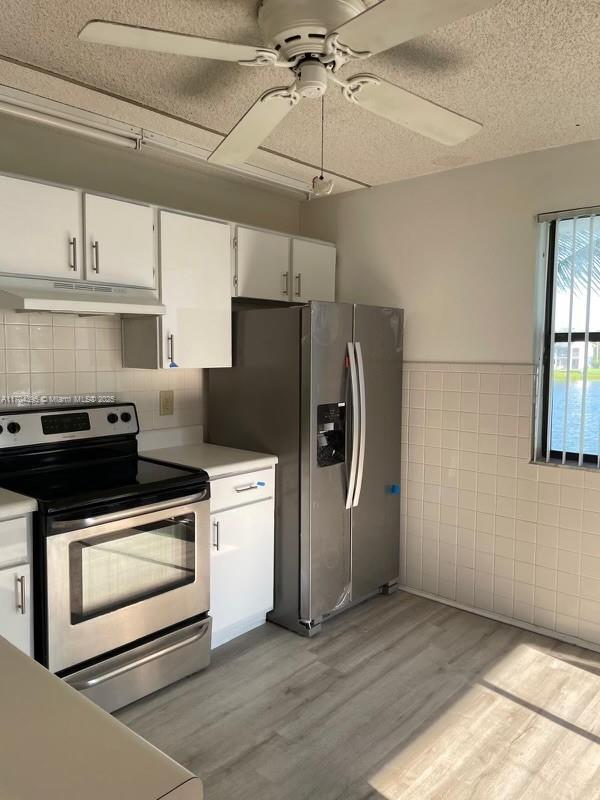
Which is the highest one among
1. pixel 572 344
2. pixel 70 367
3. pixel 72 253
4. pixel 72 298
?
pixel 72 253

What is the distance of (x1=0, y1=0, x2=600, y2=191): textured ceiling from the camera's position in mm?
1794

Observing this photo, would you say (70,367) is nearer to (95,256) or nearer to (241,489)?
(95,256)

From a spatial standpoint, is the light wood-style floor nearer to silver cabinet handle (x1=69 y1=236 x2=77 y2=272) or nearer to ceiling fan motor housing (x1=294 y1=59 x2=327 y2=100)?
silver cabinet handle (x1=69 y1=236 x2=77 y2=272)

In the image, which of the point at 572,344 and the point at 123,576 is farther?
the point at 572,344

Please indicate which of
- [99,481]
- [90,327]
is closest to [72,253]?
[90,327]

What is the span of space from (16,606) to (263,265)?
2.06 metres

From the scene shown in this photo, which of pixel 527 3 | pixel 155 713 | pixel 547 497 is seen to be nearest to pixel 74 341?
pixel 155 713

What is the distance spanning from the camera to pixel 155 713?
2.42 metres

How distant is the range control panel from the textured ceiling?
1335mm

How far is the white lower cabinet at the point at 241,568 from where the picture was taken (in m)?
2.86

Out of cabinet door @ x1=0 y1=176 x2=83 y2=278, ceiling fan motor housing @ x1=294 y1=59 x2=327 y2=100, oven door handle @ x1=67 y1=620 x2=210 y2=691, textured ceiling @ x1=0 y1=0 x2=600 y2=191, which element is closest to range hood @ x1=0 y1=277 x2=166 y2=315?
cabinet door @ x1=0 y1=176 x2=83 y2=278

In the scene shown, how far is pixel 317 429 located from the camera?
9.88ft

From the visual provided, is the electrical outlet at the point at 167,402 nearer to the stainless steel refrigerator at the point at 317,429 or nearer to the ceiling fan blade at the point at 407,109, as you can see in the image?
the stainless steel refrigerator at the point at 317,429

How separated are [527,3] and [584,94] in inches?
30.4
